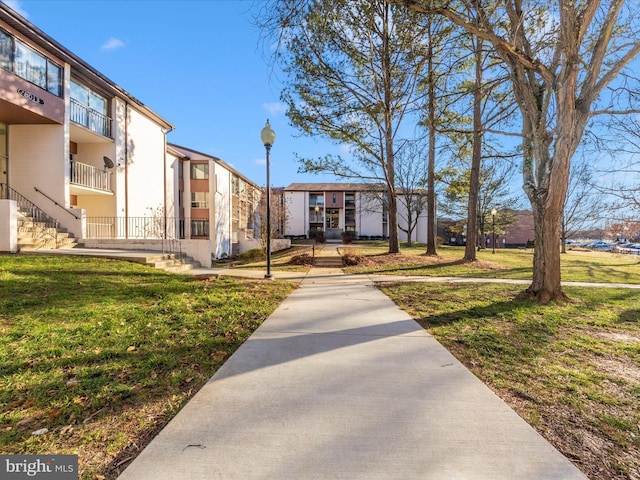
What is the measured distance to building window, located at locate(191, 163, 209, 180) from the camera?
27.3 metres

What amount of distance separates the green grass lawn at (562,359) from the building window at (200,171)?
24447 mm

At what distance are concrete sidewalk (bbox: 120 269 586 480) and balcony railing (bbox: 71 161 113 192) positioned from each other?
14.9 metres

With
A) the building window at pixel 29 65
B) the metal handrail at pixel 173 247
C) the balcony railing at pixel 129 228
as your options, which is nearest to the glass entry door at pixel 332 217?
the balcony railing at pixel 129 228

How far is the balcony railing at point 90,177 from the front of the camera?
1392 centimetres

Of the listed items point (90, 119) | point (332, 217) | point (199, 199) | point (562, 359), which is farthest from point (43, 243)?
point (332, 217)

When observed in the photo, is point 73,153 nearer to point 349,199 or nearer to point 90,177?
point 90,177

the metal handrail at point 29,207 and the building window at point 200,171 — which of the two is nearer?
A: the metal handrail at point 29,207

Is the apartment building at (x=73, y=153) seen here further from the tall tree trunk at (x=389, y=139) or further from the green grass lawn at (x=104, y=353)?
the tall tree trunk at (x=389, y=139)

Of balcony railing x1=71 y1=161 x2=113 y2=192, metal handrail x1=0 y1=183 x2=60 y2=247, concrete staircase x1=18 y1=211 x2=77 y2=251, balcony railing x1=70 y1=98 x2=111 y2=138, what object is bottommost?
concrete staircase x1=18 y1=211 x2=77 y2=251

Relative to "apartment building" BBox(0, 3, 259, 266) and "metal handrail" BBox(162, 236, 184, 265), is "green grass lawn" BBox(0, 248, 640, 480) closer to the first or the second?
"metal handrail" BBox(162, 236, 184, 265)

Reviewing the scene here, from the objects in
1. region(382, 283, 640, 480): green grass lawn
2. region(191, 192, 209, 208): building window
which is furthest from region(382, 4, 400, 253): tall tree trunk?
region(191, 192, 209, 208): building window

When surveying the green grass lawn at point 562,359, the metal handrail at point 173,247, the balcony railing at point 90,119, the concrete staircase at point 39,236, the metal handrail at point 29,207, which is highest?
the balcony railing at point 90,119

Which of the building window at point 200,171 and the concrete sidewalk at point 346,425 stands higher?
the building window at point 200,171

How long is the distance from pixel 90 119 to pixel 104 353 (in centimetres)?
1547
